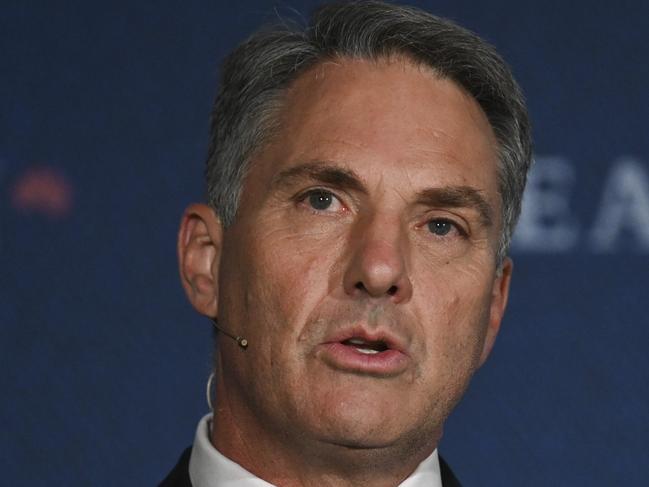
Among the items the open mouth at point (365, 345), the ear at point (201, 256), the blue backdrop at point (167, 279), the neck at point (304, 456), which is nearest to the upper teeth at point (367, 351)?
the open mouth at point (365, 345)

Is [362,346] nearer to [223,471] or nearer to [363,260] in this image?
[363,260]

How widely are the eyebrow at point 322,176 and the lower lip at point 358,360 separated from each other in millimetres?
199

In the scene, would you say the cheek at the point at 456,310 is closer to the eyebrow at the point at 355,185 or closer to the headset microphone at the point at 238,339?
the eyebrow at the point at 355,185

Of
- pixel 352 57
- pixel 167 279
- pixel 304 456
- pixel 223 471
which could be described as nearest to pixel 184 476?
pixel 223 471

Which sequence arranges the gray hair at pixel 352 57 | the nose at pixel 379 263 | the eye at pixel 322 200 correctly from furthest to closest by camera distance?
the gray hair at pixel 352 57, the eye at pixel 322 200, the nose at pixel 379 263

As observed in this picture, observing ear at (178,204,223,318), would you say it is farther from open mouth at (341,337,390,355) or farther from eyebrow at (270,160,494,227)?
open mouth at (341,337,390,355)

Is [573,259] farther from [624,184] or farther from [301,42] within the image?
[301,42]

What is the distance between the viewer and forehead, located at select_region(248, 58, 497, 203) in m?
2.08

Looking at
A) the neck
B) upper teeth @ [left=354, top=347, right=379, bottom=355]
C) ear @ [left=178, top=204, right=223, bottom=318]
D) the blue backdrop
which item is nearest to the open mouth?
upper teeth @ [left=354, top=347, right=379, bottom=355]

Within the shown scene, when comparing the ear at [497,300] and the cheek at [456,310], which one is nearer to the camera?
the cheek at [456,310]

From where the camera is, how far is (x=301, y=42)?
223 cm

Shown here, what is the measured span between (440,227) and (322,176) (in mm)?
159

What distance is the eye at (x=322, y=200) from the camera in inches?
81.5

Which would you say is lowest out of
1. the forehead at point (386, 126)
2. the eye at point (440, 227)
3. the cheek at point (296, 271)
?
the cheek at point (296, 271)
